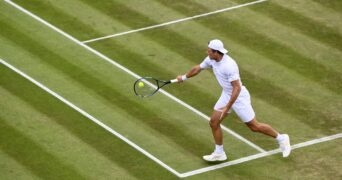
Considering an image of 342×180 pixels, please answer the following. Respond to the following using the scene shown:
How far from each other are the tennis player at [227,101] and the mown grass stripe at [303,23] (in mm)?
5448

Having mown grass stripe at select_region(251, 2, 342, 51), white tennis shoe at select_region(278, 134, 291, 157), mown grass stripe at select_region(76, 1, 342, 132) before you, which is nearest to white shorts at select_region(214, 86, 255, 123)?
white tennis shoe at select_region(278, 134, 291, 157)

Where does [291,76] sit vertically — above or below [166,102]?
above

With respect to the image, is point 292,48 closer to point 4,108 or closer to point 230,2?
point 230,2

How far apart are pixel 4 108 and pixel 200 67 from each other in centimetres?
477

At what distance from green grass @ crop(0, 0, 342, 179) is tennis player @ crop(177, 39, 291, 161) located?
40 cm

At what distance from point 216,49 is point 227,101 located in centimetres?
109

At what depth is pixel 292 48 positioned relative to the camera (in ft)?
72.6

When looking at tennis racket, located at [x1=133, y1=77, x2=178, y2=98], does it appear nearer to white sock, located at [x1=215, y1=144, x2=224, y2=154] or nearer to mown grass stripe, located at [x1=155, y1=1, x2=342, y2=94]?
white sock, located at [x1=215, y1=144, x2=224, y2=154]

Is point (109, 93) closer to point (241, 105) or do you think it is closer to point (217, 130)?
point (217, 130)

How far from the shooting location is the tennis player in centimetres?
1678

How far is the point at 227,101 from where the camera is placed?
1714 cm

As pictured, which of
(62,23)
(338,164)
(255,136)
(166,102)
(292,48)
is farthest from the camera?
(62,23)

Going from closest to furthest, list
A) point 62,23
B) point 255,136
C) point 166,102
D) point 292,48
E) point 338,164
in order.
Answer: point 338,164
point 255,136
point 166,102
point 292,48
point 62,23

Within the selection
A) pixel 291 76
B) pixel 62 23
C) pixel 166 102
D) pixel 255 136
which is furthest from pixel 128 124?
pixel 62 23
